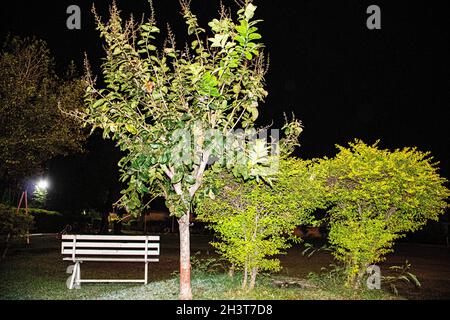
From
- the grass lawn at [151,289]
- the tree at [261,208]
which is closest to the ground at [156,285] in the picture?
the grass lawn at [151,289]

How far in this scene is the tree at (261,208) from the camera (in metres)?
8.34

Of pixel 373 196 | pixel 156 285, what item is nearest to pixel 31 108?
pixel 156 285

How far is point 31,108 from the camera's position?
47.0 feet

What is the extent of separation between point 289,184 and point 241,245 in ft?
5.48

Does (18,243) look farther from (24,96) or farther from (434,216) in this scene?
(434,216)

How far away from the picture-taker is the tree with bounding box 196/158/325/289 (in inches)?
328

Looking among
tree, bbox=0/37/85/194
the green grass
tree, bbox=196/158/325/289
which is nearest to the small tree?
tree, bbox=196/158/325/289

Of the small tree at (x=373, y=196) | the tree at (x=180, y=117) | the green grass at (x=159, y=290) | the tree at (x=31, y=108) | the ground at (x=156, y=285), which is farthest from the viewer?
the tree at (x=31, y=108)

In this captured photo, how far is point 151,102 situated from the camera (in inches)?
300

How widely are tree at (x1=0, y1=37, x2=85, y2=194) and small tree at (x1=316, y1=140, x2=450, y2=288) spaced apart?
364 inches

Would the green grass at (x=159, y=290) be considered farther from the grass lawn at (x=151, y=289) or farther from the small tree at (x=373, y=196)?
the small tree at (x=373, y=196)

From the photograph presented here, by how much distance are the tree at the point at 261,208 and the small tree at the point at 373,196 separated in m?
0.60

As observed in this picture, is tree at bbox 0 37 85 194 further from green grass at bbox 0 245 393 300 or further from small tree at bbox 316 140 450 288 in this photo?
small tree at bbox 316 140 450 288
